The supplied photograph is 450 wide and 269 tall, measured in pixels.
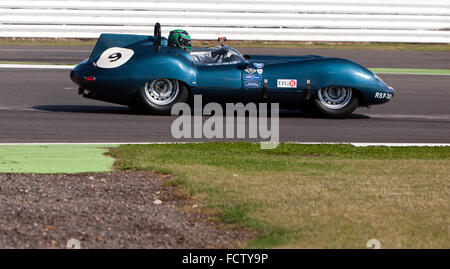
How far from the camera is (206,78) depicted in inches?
449

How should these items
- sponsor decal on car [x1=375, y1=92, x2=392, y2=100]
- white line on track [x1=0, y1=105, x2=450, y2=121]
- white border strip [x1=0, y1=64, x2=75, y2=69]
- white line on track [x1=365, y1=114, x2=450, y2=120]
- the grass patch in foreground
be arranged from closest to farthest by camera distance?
the grass patch in foreground < sponsor decal on car [x1=375, y1=92, x2=392, y2=100] < white line on track [x1=0, y1=105, x2=450, y2=121] < white line on track [x1=365, y1=114, x2=450, y2=120] < white border strip [x1=0, y1=64, x2=75, y2=69]

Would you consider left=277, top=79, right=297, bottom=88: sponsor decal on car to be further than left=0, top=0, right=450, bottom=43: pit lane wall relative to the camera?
No

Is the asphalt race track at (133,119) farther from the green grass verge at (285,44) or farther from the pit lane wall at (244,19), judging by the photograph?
the green grass verge at (285,44)

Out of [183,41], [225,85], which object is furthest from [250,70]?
[183,41]

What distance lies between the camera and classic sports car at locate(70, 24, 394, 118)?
11391mm

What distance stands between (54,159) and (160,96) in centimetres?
337

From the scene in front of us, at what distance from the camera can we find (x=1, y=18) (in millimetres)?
22844

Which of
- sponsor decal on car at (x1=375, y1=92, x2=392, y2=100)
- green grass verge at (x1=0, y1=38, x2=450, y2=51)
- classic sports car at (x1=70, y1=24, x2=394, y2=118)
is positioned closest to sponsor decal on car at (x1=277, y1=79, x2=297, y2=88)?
classic sports car at (x1=70, y1=24, x2=394, y2=118)

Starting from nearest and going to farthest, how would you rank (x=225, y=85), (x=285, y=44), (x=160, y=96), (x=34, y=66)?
(x=225, y=85) < (x=160, y=96) < (x=34, y=66) < (x=285, y=44)

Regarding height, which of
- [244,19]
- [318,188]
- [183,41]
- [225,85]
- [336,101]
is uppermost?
[244,19]

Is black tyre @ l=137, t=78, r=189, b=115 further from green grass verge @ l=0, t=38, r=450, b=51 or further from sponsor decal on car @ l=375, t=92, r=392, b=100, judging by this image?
green grass verge @ l=0, t=38, r=450, b=51

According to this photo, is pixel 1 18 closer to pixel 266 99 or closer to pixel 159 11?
pixel 159 11

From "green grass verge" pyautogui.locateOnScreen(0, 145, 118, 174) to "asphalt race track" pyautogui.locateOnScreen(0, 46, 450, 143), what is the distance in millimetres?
572

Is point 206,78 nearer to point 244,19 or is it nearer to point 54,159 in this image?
point 54,159
